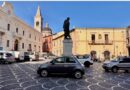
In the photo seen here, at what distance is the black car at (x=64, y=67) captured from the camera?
1214 centimetres

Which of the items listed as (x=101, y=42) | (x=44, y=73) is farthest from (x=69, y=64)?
(x=101, y=42)

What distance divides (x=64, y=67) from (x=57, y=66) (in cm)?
47

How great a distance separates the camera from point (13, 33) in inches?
1508

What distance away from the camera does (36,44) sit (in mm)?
54625

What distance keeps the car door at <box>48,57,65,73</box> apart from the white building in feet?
77.6

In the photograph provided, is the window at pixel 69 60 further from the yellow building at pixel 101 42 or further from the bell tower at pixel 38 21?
the bell tower at pixel 38 21

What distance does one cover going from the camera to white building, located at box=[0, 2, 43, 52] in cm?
3431

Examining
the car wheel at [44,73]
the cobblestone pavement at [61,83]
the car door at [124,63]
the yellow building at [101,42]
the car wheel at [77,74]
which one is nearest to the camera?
the cobblestone pavement at [61,83]

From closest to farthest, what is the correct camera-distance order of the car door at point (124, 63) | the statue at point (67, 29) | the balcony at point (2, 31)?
1. the car door at point (124, 63)
2. the statue at point (67, 29)
3. the balcony at point (2, 31)

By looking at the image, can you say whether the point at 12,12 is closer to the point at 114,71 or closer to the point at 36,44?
the point at 36,44

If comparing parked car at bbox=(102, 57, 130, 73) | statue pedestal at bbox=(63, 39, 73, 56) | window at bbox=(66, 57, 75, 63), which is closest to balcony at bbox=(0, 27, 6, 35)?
statue pedestal at bbox=(63, 39, 73, 56)

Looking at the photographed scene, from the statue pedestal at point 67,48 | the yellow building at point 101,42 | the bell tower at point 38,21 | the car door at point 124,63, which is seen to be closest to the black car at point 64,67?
the car door at point 124,63

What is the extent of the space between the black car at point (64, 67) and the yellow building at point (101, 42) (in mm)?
32511

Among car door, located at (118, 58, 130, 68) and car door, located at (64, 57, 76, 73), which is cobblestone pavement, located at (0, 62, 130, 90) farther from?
car door, located at (118, 58, 130, 68)
